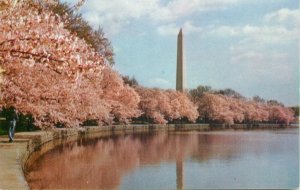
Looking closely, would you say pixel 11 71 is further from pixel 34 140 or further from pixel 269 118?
pixel 269 118

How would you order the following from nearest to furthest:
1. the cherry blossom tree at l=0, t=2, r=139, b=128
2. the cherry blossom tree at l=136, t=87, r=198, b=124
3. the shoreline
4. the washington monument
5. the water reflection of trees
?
the cherry blossom tree at l=0, t=2, r=139, b=128 → the shoreline → the water reflection of trees → the washington monument → the cherry blossom tree at l=136, t=87, r=198, b=124

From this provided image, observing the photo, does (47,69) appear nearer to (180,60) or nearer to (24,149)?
(24,149)

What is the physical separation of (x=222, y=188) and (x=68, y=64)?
8.55m

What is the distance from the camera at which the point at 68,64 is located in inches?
340

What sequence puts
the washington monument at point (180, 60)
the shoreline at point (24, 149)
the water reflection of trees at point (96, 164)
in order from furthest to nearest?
the washington monument at point (180, 60) → the water reflection of trees at point (96, 164) → the shoreline at point (24, 149)

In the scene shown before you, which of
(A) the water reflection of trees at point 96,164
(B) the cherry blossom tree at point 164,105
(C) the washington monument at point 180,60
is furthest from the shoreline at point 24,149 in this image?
(C) the washington monument at point 180,60

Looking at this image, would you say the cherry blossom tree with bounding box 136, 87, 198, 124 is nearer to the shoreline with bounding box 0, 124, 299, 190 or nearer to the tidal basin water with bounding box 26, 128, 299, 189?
the shoreline with bounding box 0, 124, 299, 190

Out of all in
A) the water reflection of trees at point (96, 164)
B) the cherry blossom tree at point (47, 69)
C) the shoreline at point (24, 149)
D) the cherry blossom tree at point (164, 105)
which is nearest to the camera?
→ the cherry blossom tree at point (47, 69)

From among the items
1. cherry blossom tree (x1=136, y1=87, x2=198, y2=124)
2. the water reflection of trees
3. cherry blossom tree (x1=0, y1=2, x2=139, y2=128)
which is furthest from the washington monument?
the water reflection of trees

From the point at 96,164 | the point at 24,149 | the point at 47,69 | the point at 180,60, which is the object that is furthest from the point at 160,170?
the point at 180,60

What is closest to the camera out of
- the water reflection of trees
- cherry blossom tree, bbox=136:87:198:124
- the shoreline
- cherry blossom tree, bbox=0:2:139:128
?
cherry blossom tree, bbox=0:2:139:128

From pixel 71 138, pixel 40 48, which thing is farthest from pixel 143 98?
pixel 40 48

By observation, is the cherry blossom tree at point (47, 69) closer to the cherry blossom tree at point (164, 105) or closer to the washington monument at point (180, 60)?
the cherry blossom tree at point (164, 105)

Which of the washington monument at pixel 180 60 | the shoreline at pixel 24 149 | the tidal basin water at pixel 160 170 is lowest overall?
the tidal basin water at pixel 160 170
